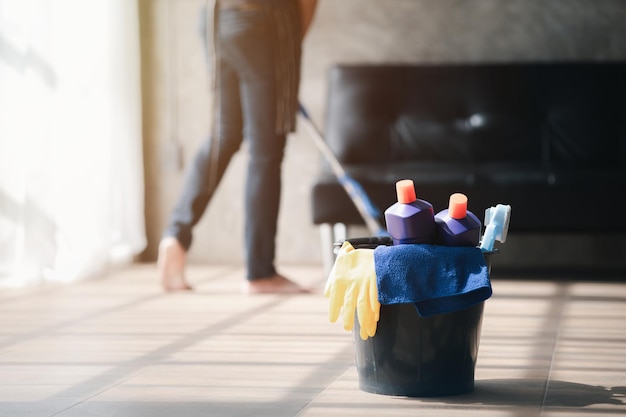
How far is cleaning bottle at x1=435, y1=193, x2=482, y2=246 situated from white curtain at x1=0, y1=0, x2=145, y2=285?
2049 mm

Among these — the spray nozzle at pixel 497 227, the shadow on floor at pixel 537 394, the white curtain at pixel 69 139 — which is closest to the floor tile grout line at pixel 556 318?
the shadow on floor at pixel 537 394

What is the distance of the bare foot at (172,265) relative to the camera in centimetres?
322

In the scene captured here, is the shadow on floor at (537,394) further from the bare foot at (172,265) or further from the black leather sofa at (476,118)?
the black leather sofa at (476,118)

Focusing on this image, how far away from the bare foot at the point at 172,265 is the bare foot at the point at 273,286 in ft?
0.70

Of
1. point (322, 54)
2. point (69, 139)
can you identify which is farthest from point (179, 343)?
point (322, 54)

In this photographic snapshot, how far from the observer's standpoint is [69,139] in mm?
3682

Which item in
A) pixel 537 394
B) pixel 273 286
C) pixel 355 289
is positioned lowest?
pixel 273 286

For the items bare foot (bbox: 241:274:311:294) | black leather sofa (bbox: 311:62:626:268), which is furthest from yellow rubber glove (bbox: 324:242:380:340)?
black leather sofa (bbox: 311:62:626:268)

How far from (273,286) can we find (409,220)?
1.61 metres

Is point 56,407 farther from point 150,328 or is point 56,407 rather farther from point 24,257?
point 24,257

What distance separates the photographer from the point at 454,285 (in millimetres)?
1622

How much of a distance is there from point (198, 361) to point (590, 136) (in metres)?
2.21

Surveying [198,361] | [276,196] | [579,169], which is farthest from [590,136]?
[198,361]

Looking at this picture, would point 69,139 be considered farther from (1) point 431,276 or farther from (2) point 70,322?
(1) point 431,276
